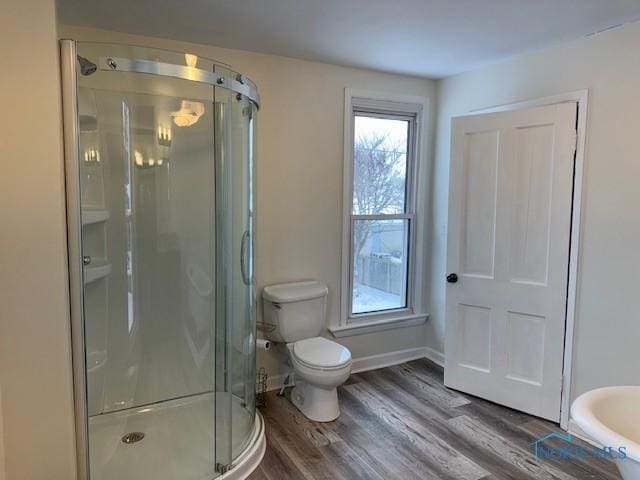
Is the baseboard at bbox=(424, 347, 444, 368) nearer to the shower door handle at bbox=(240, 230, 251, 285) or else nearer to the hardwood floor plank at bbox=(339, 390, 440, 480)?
the hardwood floor plank at bbox=(339, 390, 440, 480)

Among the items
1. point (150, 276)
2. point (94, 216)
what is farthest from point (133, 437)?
point (94, 216)

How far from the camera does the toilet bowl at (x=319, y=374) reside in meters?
2.59

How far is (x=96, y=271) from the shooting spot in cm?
212

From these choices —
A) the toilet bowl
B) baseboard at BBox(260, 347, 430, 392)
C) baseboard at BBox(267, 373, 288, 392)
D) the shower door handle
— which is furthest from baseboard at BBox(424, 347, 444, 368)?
the shower door handle

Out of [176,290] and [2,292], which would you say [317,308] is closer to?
[176,290]

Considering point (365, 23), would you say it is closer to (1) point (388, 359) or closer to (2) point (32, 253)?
(2) point (32, 253)

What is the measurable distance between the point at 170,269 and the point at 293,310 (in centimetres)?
86

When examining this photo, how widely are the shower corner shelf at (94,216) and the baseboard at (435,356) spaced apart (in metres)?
2.77

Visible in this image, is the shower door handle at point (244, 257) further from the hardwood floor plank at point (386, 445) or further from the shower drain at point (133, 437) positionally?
the hardwood floor plank at point (386, 445)

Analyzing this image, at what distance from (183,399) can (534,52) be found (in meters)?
3.05

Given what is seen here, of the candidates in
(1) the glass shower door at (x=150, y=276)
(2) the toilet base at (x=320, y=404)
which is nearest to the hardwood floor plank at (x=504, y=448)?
(2) the toilet base at (x=320, y=404)

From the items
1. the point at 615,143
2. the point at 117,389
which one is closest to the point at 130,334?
the point at 117,389

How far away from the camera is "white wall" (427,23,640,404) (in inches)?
90.8

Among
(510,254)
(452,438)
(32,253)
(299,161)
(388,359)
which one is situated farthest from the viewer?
(388,359)
